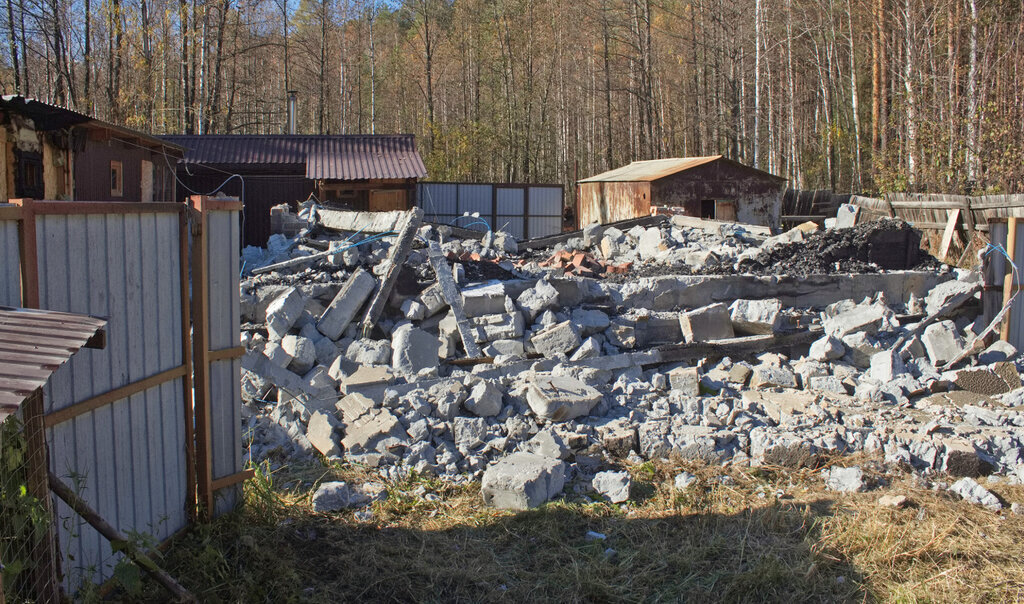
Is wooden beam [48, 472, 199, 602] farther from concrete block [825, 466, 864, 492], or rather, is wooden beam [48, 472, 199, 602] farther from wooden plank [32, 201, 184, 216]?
concrete block [825, 466, 864, 492]

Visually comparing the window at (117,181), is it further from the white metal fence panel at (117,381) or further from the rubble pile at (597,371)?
the white metal fence panel at (117,381)

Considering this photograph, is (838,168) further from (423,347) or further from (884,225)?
(423,347)

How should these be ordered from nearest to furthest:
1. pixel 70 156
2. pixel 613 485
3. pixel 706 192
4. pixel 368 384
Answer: pixel 613 485 < pixel 368 384 < pixel 70 156 < pixel 706 192

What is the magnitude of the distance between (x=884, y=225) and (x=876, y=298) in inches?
79.8

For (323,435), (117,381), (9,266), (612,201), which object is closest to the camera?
(9,266)

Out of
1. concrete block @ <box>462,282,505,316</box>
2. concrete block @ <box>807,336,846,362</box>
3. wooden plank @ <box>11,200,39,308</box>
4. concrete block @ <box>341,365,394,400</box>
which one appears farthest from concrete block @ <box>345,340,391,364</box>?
wooden plank @ <box>11,200,39,308</box>

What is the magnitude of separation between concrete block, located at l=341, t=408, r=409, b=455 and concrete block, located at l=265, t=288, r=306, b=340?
195 cm

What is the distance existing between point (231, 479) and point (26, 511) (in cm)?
176

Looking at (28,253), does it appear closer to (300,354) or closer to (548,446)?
(548,446)

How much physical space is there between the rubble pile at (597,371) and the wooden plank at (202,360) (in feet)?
4.30

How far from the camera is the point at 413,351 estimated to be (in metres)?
8.16

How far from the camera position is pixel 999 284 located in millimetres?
9461

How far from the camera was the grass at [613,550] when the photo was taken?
173 inches

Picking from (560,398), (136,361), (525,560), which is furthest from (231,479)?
(560,398)
